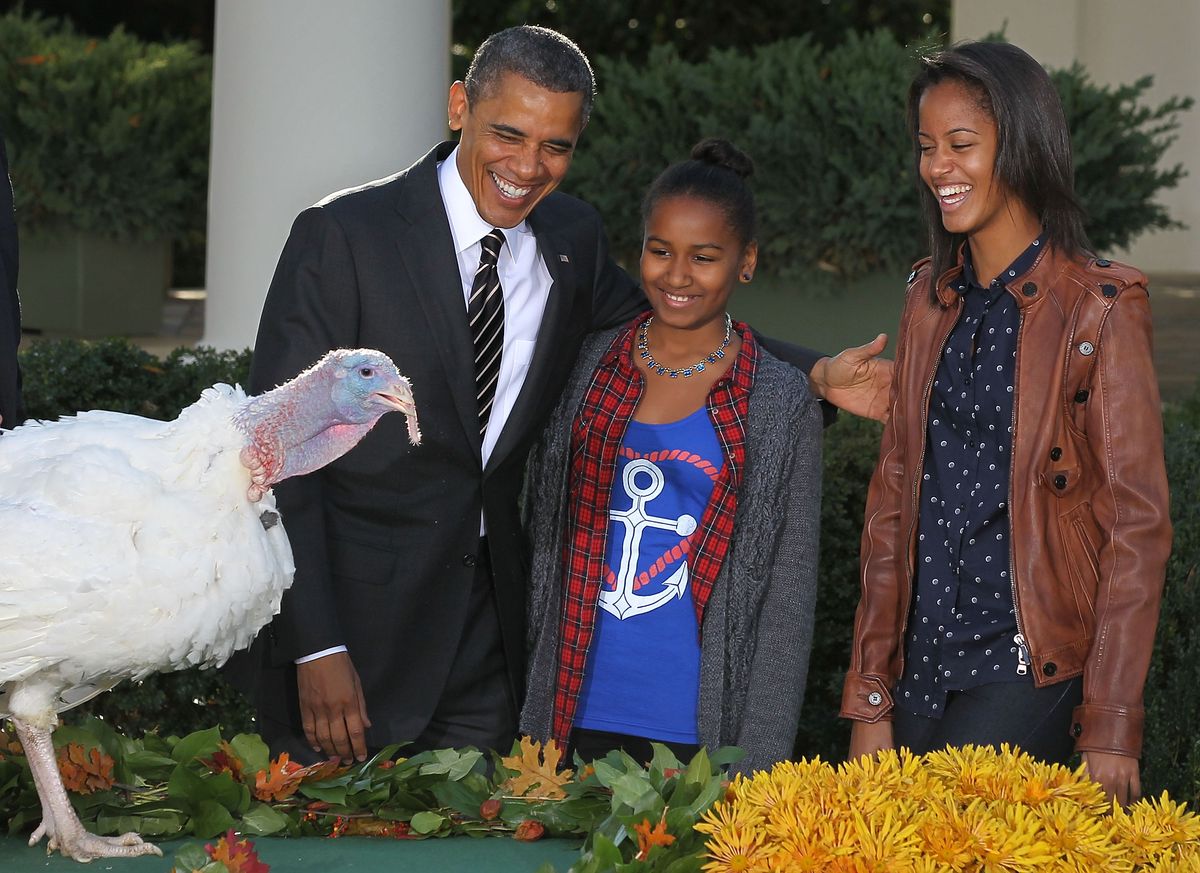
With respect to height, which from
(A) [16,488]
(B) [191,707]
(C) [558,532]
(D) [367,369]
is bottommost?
(B) [191,707]

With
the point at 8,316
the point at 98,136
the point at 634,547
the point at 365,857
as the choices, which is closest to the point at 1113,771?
the point at 634,547

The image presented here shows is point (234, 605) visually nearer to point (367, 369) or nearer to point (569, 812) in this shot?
point (367, 369)

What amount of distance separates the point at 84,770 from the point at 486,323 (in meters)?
1.33

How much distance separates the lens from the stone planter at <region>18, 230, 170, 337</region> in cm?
1094

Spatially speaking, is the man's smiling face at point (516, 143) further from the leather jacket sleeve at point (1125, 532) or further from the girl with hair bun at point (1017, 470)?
the leather jacket sleeve at point (1125, 532)

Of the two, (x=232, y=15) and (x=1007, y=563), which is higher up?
(x=232, y=15)

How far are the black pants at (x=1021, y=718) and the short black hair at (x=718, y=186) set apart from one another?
1291 mm

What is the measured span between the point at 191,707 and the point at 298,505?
2433mm

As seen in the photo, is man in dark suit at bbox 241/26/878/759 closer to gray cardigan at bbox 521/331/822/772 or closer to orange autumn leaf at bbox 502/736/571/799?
gray cardigan at bbox 521/331/822/772

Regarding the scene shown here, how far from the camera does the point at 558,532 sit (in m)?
3.69

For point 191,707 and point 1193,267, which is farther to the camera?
point 1193,267

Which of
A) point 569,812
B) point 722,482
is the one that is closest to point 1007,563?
point 722,482

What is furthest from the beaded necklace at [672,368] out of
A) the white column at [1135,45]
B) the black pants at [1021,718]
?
the white column at [1135,45]

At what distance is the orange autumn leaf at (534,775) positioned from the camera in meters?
2.78
